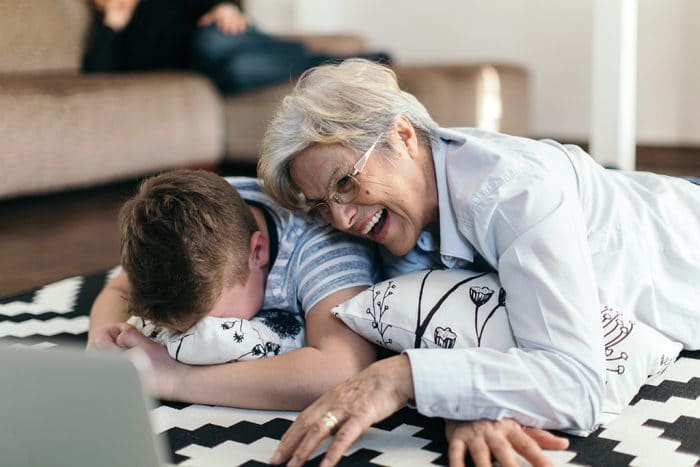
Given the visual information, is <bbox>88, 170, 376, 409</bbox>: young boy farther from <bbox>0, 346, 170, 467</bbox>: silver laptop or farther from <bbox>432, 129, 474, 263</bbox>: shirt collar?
<bbox>0, 346, 170, 467</bbox>: silver laptop

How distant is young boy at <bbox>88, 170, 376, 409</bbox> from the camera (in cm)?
136

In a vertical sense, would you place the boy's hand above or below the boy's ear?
below

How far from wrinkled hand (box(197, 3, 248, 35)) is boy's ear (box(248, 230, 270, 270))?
2.55 metres

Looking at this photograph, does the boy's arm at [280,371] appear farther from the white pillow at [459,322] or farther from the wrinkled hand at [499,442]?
the wrinkled hand at [499,442]

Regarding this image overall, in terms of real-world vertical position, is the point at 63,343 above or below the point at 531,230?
below

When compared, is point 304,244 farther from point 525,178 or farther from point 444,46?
point 444,46

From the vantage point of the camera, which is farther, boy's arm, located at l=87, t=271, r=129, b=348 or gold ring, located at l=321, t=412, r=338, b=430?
boy's arm, located at l=87, t=271, r=129, b=348

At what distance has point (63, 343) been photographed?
1740 mm

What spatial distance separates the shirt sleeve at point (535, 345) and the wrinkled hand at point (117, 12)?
2941 mm

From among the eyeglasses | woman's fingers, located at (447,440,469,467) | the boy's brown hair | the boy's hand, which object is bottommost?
woman's fingers, located at (447,440,469,467)

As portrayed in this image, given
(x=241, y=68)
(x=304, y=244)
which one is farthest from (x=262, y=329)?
(x=241, y=68)

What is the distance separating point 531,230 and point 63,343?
0.90m

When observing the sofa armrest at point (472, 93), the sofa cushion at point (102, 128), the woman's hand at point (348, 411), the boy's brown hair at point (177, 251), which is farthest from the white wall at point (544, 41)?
the woman's hand at point (348, 411)

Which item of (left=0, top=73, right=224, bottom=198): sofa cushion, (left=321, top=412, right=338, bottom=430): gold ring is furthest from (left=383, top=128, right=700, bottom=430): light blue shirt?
(left=0, top=73, right=224, bottom=198): sofa cushion
